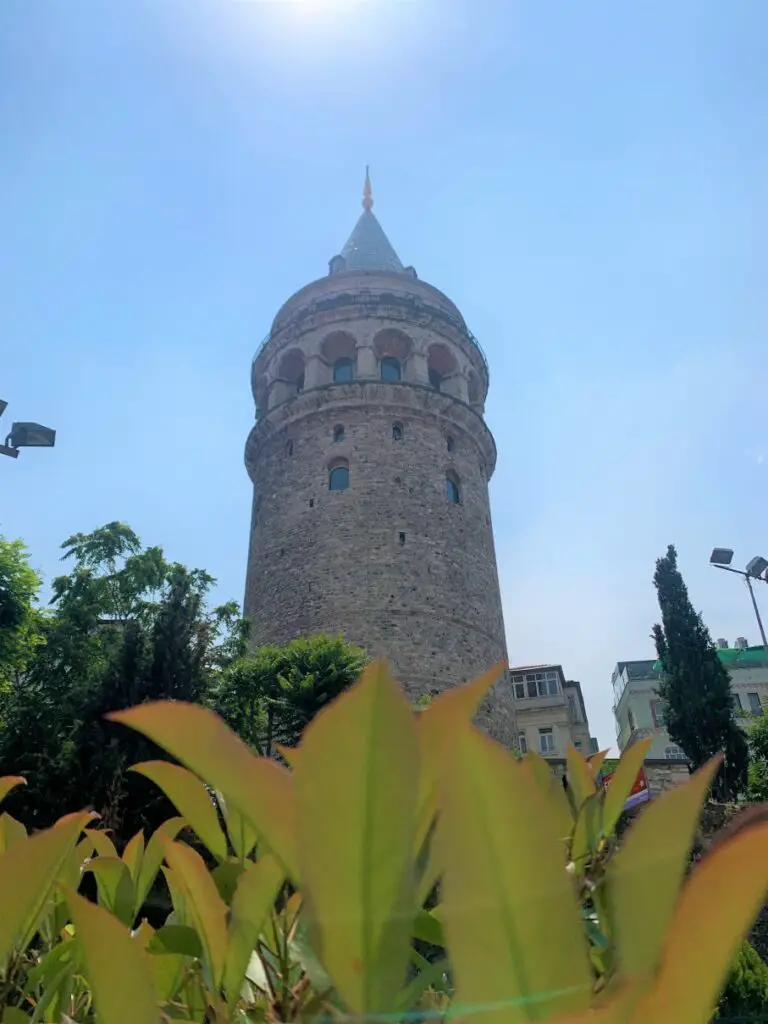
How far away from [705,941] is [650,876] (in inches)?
3.3

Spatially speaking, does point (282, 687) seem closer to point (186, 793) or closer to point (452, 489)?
point (452, 489)

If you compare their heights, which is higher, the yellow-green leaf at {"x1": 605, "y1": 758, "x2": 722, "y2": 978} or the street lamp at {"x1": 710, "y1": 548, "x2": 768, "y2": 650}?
the street lamp at {"x1": 710, "y1": 548, "x2": 768, "y2": 650}

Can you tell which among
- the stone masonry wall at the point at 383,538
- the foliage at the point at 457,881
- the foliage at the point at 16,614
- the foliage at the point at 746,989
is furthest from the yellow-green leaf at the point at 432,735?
the stone masonry wall at the point at 383,538

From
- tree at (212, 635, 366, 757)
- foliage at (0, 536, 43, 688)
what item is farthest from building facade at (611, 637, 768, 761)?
foliage at (0, 536, 43, 688)

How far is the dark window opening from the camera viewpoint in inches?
682

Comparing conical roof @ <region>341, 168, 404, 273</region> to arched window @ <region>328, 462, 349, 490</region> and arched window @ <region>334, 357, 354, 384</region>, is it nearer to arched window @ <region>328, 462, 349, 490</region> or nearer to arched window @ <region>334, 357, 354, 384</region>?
arched window @ <region>334, 357, 354, 384</region>

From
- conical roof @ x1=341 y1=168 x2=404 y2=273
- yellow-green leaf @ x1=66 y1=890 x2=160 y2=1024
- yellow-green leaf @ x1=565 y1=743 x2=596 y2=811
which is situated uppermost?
conical roof @ x1=341 y1=168 x2=404 y2=273

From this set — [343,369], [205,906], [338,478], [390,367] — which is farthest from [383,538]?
[205,906]

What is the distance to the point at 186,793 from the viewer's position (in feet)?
2.75

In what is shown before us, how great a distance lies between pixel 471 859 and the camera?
1.39 ft

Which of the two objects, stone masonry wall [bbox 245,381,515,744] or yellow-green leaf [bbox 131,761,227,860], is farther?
stone masonry wall [bbox 245,381,515,744]

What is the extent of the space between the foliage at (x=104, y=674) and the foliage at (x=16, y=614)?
22 centimetres

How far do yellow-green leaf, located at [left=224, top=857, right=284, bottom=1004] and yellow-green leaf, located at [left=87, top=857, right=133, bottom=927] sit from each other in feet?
1.58

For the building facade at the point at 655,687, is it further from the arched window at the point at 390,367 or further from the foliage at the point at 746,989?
the foliage at the point at 746,989
